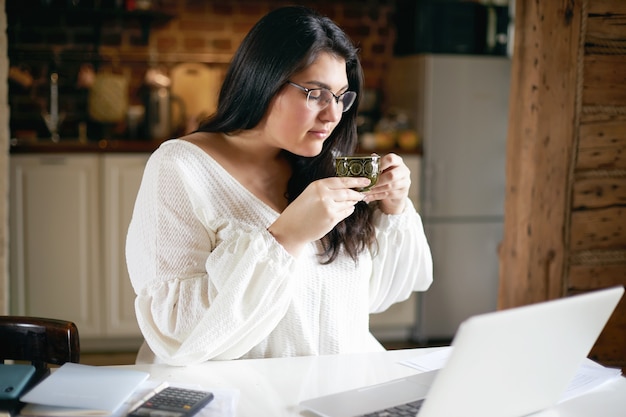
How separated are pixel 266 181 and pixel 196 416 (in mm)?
754

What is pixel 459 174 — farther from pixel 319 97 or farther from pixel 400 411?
pixel 400 411

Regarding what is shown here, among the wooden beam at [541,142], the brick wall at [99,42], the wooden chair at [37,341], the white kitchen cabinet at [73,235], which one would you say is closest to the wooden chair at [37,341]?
the wooden chair at [37,341]

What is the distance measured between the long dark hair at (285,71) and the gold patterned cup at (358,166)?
8.3 inches

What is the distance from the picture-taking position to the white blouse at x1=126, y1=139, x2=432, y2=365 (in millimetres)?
1405

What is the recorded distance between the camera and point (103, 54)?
427 cm

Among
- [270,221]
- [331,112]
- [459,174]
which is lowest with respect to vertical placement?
[459,174]

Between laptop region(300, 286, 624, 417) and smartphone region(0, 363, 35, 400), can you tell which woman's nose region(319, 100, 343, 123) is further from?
smartphone region(0, 363, 35, 400)

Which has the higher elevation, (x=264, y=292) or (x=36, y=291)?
(x=264, y=292)

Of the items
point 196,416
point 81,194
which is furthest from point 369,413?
point 81,194

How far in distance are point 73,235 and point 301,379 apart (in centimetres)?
271

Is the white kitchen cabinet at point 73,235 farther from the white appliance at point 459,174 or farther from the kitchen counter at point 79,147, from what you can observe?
the white appliance at point 459,174

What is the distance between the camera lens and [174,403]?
3.71 feet

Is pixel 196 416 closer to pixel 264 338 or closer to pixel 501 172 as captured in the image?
pixel 264 338

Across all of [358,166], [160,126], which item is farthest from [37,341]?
[160,126]
